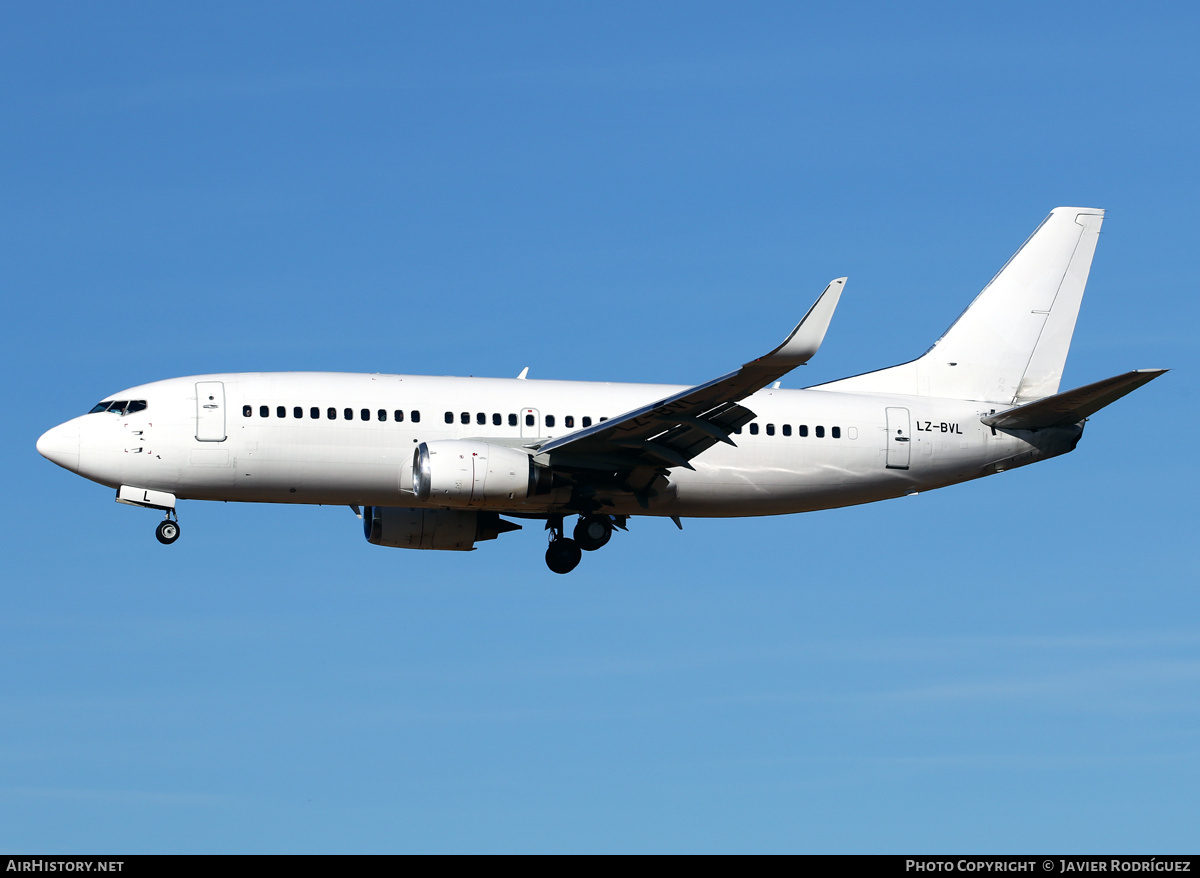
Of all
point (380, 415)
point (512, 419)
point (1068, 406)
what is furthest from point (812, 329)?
point (1068, 406)

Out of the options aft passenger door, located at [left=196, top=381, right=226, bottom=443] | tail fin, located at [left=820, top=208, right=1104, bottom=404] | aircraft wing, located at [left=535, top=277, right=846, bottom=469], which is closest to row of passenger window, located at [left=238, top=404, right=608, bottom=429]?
aft passenger door, located at [left=196, top=381, right=226, bottom=443]

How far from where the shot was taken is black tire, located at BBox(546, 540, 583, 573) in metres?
44.3

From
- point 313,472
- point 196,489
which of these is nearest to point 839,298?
point 313,472

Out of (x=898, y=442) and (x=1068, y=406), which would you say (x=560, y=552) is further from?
(x=1068, y=406)

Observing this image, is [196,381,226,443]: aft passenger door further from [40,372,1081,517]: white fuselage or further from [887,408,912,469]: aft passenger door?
[887,408,912,469]: aft passenger door

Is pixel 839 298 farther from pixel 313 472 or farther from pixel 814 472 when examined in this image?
pixel 313 472

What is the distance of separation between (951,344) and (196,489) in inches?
869

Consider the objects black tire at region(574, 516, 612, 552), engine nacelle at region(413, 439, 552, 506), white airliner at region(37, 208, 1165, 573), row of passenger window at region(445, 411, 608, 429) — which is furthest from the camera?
black tire at region(574, 516, 612, 552)

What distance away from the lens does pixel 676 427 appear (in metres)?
40.8

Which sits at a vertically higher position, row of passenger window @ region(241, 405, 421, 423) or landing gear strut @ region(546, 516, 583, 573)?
row of passenger window @ region(241, 405, 421, 423)

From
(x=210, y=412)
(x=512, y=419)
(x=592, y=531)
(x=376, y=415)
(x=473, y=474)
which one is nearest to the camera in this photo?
(x=473, y=474)

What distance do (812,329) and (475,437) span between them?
36.3 ft

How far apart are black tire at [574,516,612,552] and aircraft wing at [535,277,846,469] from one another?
7.93 feet

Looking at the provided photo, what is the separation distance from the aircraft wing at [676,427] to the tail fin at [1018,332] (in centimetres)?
715
